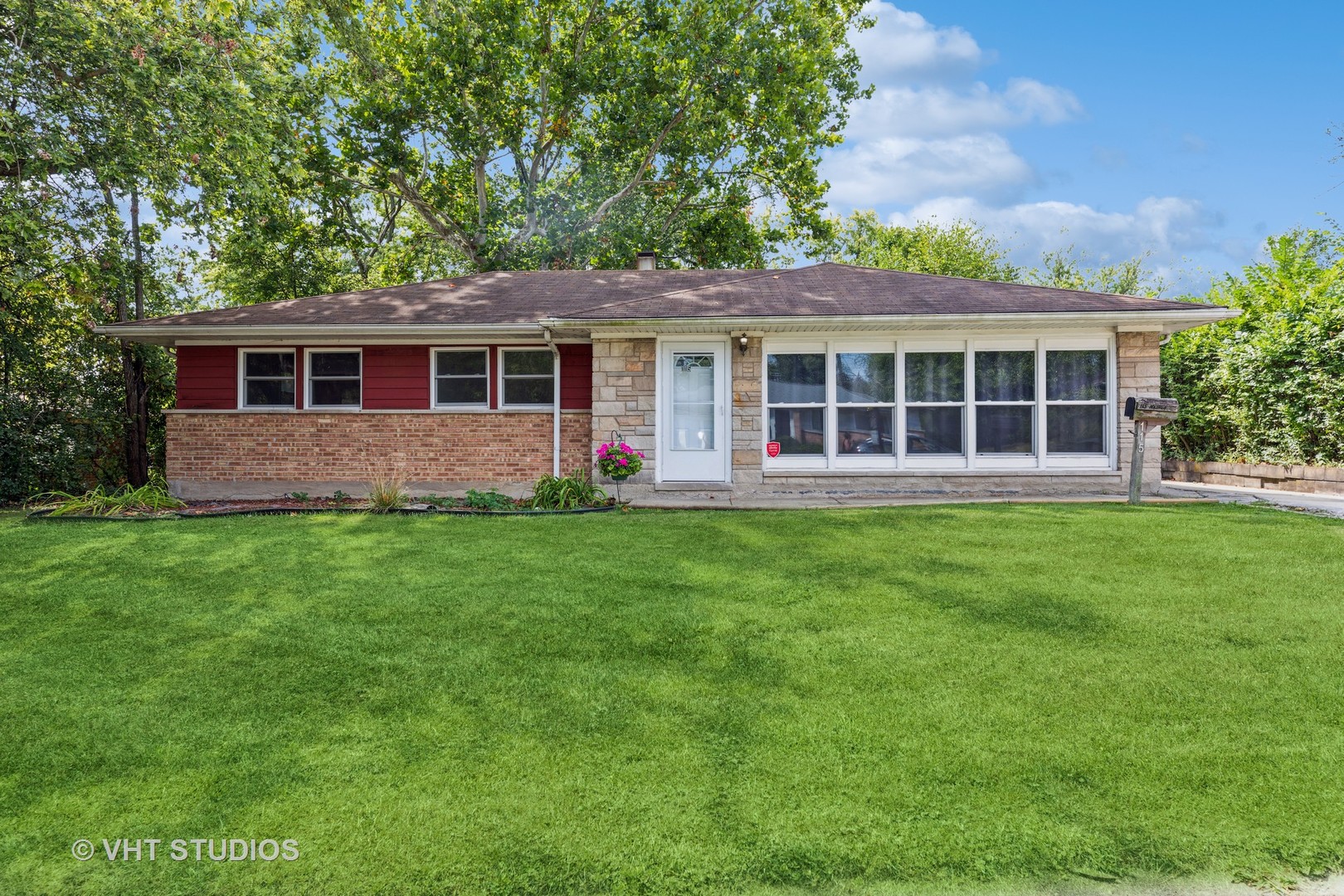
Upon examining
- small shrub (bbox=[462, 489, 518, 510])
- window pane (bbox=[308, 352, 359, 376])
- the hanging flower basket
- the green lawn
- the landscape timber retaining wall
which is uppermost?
window pane (bbox=[308, 352, 359, 376])

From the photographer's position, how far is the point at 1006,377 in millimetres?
10789

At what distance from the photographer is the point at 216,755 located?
2881 mm

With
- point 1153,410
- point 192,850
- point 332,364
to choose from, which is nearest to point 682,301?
point 332,364

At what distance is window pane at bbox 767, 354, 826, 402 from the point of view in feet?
35.7

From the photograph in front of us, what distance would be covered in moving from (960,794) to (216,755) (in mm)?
2892

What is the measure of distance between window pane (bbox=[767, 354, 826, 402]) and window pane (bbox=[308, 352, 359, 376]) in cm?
688

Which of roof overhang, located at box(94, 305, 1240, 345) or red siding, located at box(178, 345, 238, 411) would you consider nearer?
roof overhang, located at box(94, 305, 1240, 345)

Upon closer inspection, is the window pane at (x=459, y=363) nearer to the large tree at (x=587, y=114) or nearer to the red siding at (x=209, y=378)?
the red siding at (x=209, y=378)

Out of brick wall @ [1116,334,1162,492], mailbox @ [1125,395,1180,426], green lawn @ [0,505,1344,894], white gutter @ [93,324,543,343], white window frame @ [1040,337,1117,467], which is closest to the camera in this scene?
green lawn @ [0,505,1344,894]

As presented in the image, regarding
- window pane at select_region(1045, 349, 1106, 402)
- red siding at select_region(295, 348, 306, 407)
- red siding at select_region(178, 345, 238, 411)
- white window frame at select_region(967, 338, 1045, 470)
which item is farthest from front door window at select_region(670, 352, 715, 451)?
red siding at select_region(178, 345, 238, 411)

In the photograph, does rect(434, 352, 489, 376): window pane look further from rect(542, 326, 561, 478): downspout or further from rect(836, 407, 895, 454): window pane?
rect(836, 407, 895, 454): window pane

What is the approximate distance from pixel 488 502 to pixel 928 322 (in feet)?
22.2

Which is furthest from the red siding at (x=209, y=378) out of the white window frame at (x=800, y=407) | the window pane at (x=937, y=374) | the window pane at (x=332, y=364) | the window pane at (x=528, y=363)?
the window pane at (x=937, y=374)

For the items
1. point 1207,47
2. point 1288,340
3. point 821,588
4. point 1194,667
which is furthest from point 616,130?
point 1207,47
